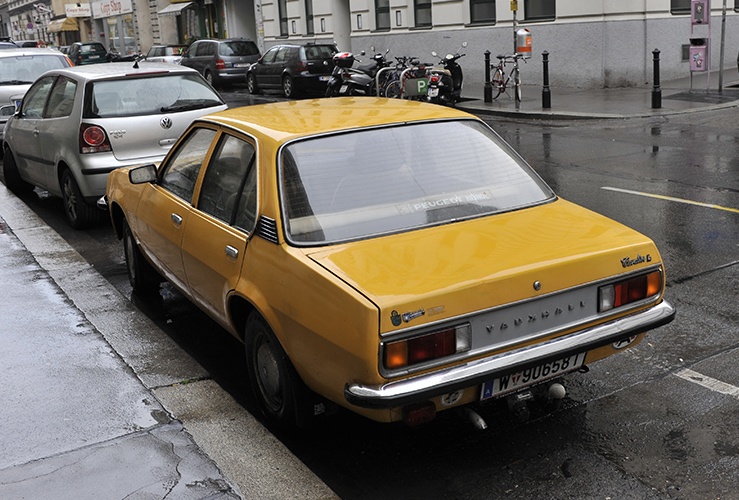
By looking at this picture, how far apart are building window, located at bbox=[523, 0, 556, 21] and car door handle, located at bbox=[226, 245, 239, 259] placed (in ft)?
63.3

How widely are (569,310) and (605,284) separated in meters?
0.24

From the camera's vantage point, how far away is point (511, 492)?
3.94 meters

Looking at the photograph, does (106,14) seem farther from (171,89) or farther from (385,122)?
(385,122)

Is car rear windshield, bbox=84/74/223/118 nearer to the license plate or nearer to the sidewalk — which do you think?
the license plate

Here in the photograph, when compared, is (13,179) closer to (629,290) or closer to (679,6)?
(629,290)

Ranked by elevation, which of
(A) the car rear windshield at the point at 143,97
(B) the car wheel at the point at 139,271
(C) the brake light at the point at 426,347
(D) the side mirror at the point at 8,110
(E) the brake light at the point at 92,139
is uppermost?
(A) the car rear windshield at the point at 143,97

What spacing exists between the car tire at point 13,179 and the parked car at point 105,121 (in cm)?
156

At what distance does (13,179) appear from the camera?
11570 mm

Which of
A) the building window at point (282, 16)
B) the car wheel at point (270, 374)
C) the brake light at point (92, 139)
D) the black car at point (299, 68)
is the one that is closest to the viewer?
the car wheel at point (270, 374)

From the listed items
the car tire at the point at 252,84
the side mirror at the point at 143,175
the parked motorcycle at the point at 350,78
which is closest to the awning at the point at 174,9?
the car tire at the point at 252,84

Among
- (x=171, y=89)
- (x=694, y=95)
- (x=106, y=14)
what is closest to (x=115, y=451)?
(x=171, y=89)

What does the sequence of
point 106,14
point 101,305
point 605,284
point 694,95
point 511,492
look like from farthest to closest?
point 106,14 → point 694,95 → point 101,305 → point 605,284 → point 511,492

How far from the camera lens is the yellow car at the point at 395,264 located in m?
3.81

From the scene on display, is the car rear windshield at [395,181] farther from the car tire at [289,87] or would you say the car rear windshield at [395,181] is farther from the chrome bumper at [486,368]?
the car tire at [289,87]
